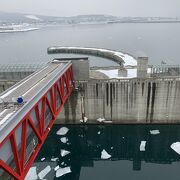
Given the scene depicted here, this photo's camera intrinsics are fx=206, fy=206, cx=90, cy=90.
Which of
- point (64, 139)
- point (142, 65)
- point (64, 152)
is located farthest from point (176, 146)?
point (64, 139)

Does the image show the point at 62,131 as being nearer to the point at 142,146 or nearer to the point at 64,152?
the point at 64,152

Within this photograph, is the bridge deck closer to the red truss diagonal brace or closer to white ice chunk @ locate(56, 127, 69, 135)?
the red truss diagonal brace

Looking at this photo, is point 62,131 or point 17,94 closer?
point 17,94

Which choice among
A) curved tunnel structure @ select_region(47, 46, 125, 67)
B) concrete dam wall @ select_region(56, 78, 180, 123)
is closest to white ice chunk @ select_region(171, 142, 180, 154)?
concrete dam wall @ select_region(56, 78, 180, 123)

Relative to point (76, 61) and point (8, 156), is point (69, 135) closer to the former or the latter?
point (76, 61)

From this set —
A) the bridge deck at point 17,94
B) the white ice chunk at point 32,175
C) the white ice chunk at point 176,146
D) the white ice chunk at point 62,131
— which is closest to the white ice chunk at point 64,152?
the white ice chunk at point 62,131

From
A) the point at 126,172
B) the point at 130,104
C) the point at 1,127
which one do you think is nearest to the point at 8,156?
the point at 1,127
